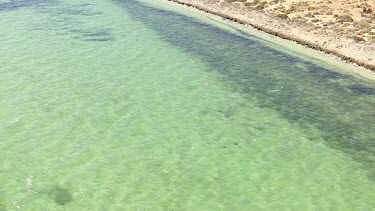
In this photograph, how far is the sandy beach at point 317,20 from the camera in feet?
145

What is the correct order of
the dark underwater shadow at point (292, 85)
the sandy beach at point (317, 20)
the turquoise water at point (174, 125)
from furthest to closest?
the sandy beach at point (317, 20) → the dark underwater shadow at point (292, 85) → the turquoise water at point (174, 125)

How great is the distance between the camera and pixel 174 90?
31359 mm

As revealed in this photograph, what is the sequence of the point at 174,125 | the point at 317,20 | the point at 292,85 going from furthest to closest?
1. the point at 317,20
2. the point at 292,85
3. the point at 174,125

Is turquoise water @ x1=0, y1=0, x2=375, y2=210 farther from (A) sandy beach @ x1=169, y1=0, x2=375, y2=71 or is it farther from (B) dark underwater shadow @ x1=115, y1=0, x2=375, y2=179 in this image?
(A) sandy beach @ x1=169, y1=0, x2=375, y2=71

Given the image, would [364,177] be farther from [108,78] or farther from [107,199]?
[108,78]

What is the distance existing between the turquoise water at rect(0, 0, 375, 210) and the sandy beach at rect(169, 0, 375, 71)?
5.47 meters

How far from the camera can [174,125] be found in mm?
25812

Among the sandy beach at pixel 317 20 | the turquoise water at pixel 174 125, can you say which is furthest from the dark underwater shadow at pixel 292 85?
the sandy beach at pixel 317 20

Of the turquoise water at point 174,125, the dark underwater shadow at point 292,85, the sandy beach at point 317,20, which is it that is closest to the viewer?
the turquoise water at point 174,125

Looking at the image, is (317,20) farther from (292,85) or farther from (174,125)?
(174,125)

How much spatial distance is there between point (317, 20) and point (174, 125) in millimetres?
35087

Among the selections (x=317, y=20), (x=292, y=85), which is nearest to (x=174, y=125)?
(x=292, y=85)

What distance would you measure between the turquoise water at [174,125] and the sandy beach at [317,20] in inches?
215

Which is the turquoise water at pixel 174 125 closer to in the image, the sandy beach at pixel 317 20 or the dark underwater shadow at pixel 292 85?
the dark underwater shadow at pixel 292 85
